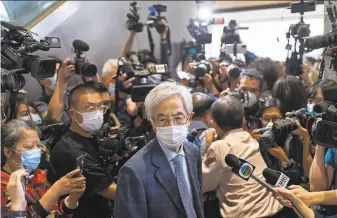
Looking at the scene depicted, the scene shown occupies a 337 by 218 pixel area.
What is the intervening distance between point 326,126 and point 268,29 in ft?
7.69

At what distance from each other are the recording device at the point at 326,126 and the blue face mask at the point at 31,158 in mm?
1302

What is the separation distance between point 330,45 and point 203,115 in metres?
0.93

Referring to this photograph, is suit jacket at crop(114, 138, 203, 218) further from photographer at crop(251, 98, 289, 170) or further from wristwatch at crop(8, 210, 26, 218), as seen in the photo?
photographer at crop(251, 98, 289, 170)

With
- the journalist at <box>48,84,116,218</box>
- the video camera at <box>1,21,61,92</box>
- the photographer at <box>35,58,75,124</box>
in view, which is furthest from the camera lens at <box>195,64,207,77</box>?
the video camera at <box>1,21,61,92</box>

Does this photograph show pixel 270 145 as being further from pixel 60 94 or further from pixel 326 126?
pixel 60 94

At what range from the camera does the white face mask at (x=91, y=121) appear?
2250mm

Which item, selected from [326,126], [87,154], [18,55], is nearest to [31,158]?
[87,154]

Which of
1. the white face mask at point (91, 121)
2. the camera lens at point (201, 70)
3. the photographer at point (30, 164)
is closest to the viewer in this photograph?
the photographer at point (30, 164)

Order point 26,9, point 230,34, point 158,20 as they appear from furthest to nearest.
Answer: point 26,9, point 158,20, point 230,34

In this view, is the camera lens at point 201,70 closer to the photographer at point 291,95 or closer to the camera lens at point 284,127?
the photographer at point 291,95

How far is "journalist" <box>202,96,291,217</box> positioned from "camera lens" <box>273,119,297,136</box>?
203 millimetres

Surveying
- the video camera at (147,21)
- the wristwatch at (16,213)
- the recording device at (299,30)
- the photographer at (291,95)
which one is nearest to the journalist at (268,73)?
the recording device at (299,30)

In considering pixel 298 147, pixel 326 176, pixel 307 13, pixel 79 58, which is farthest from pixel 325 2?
pixel 79 58

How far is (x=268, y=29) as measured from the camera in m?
3.86
